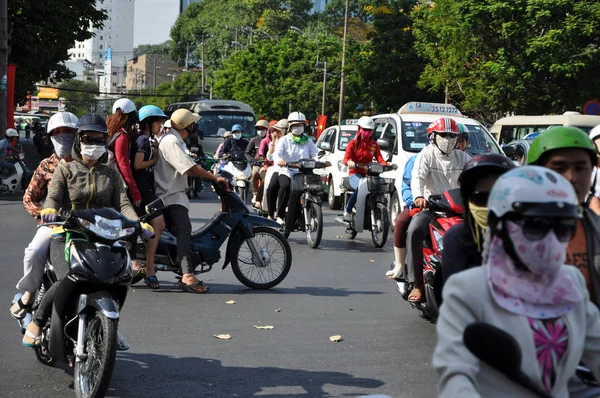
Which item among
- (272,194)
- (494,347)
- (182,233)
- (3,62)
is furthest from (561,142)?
(3,62)

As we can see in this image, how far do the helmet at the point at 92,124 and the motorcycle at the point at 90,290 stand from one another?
817 mm

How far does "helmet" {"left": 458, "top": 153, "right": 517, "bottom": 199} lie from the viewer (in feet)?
13.5

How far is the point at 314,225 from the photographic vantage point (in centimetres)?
1409

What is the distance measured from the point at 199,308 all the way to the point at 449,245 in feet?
17.1

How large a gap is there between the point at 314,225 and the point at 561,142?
10549mm

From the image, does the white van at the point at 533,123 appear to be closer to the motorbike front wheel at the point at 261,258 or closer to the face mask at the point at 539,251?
the motorbike front wheel at the point at 261,258

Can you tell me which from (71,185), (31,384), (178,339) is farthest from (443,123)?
(31,384)

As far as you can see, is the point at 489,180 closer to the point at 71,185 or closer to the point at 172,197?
the point at 71,185

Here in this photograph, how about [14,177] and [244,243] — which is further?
[14,177]

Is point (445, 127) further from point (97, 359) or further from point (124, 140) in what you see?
point (97, 359)

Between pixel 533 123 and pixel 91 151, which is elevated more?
pixel 91 151

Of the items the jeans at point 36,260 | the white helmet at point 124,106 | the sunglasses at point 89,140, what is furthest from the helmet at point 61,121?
the white helmet at point 124,106

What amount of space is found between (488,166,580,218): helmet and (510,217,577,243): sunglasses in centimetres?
2

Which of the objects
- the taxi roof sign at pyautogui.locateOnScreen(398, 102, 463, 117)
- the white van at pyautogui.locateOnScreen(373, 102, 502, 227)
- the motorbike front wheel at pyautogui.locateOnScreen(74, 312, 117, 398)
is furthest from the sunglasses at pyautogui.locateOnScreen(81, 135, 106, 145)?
the taxi roof sign at pyautogui.locateOnScreen(398, 102, 463, 117)
